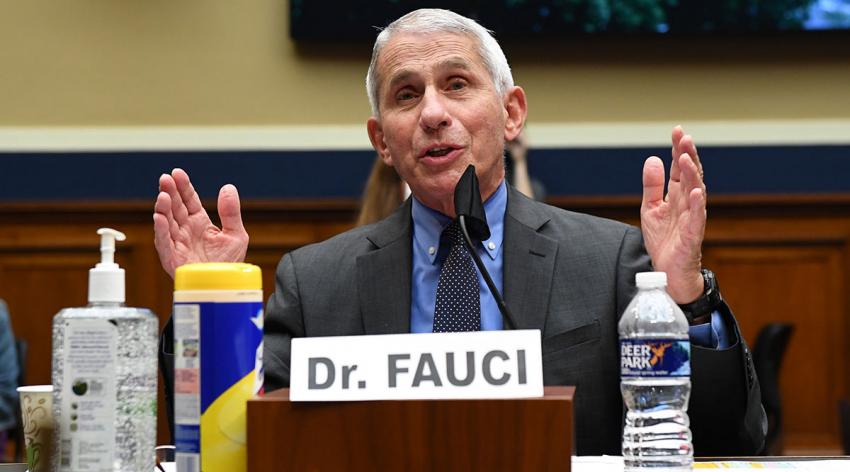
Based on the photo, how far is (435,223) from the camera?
228 cm

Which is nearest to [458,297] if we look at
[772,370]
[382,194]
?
[382,194]

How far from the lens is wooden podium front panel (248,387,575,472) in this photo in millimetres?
1277

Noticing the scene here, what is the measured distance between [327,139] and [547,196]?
1.03m

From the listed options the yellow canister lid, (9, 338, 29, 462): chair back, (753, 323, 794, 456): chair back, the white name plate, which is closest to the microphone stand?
the white name plate

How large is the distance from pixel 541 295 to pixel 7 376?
2.45 m

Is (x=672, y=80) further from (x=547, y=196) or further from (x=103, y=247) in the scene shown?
(x=103, y=247)

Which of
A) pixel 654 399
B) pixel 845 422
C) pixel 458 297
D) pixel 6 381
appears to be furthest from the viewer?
pixel 6 381

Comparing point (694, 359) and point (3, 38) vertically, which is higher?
point (3, 38)

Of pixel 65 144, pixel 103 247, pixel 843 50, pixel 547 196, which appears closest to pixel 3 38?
pixel 65 144

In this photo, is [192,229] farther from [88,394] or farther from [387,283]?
[88,394]

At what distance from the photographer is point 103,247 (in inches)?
53.2

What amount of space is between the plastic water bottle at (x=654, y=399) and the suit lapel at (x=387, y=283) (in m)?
0.64

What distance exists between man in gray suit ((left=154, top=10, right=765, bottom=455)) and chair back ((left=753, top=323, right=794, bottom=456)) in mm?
2042

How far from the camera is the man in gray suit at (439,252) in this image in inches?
81.4
